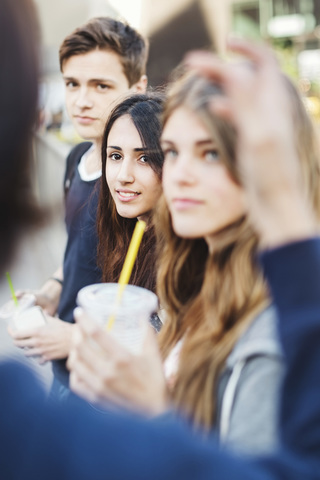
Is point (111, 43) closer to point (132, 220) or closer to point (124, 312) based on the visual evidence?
point (132, 220)

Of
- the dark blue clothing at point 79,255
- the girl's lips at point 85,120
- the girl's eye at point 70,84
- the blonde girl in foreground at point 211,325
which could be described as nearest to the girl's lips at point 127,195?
the dark blue clothing at point 79,255

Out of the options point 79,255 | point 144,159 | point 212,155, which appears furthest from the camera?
point 79,255

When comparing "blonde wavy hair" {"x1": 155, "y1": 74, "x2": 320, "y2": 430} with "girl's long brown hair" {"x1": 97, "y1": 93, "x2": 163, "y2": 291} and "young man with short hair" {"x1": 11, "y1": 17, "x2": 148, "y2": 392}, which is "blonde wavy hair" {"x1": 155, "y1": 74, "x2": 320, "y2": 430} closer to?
"girl's long brown hair" {"x1": 97, "y1": 93, "x2": 163, "y2": 291}

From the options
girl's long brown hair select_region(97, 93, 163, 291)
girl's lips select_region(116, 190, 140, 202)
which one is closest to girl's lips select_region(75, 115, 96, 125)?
girl's long brown hair select_region(97, 93, 163, 291)

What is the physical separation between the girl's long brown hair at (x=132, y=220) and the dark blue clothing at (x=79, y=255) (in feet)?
0.33

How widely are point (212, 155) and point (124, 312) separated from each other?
0.36m

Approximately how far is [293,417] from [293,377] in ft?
0.18

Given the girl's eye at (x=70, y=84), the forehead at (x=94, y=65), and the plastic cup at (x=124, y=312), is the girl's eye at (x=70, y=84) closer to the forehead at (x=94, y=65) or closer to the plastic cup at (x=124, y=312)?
the forehead at (x=94, y=65)

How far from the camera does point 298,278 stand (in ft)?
2.35

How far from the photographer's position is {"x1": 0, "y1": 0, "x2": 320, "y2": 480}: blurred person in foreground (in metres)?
0.61

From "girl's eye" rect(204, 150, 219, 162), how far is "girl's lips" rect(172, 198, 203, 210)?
8cm

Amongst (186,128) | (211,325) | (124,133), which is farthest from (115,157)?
(211,325)

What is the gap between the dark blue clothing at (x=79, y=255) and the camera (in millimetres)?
2062

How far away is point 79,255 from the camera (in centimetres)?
212
